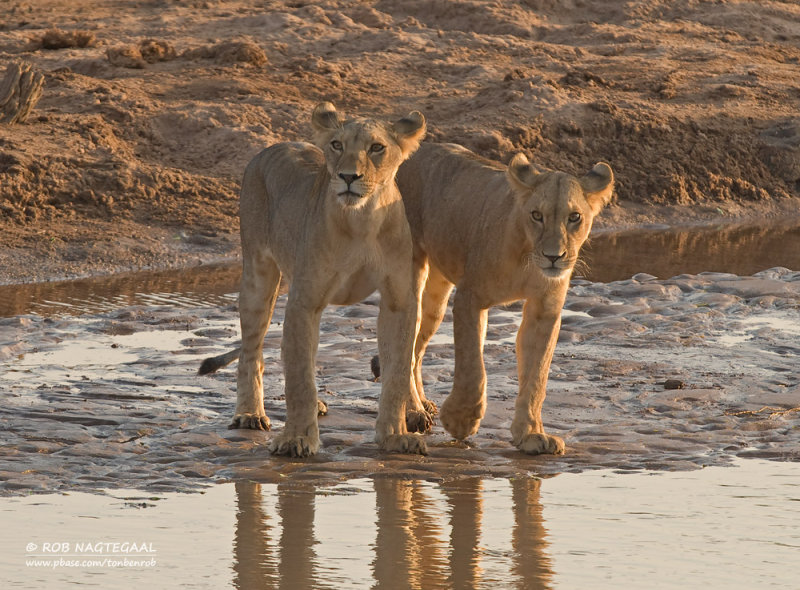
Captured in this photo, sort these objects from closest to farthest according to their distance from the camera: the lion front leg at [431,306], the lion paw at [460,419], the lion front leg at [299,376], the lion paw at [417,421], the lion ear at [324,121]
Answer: the lion ear at [324,121]
the lion front leg at [299,376]
the lion paw at [460,419]
the lion paw at [417,421]
the lion front leg at [431,306]

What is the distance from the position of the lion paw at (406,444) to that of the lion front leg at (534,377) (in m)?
0.47

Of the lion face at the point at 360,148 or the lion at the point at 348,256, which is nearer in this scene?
the lion face at the point at 360,148

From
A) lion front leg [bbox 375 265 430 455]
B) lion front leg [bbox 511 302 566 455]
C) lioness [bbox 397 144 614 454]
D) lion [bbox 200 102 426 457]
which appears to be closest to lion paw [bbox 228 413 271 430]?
lion [bbox 200 102 426 457]

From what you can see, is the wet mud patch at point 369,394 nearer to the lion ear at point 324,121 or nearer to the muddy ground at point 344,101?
the lion ear at point 324,121

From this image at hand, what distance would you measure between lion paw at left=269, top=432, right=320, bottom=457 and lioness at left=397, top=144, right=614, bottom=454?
2.18 feet

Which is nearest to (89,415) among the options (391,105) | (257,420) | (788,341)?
(257,420)

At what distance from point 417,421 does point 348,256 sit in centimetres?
108

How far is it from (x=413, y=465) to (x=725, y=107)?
11.8m

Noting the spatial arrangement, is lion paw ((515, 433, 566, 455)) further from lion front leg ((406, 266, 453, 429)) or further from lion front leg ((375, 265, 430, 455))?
lion front leg ((406, 266, 453, 429))

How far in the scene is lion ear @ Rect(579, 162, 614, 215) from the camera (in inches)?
251

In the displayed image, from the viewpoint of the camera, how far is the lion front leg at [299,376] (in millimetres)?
6406

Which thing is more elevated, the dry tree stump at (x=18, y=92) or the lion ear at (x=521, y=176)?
the dry tree stump at (x=18, y=92)

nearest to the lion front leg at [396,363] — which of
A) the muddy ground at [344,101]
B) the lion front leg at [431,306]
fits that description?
the lion front leg at [431,306]

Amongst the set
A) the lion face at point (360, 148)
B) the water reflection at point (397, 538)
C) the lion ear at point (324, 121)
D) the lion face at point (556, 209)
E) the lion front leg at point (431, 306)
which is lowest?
the water reflection at point (397, 538)
